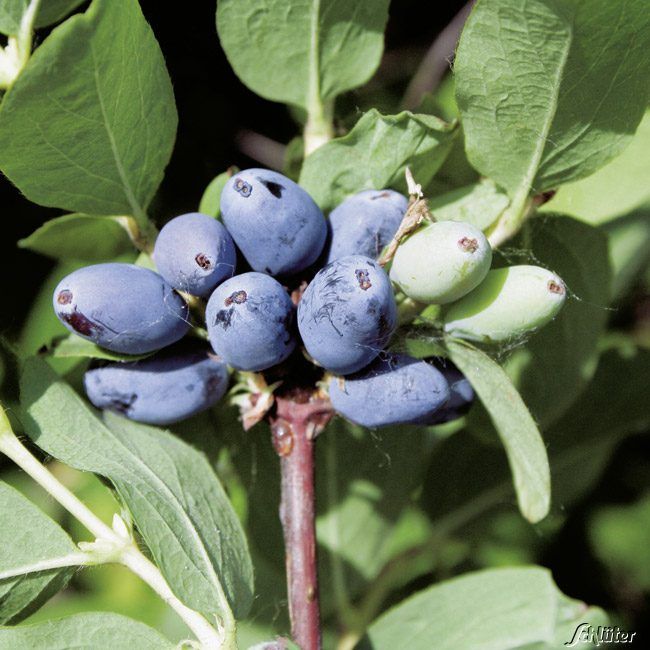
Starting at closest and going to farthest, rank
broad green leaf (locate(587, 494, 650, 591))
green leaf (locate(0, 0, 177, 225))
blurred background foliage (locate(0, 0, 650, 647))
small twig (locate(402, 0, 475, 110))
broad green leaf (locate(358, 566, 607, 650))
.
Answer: green leaf (locate(0, 0, 177, 225)) → broad green leaf (locate(358, 566, 607, 650)) → blurred background foliage (locate(0, 0, 650, 647)) → small twig (locate(402, 0, 475, 110)) → broad green leaf (locate(587, 494, 650, 591))

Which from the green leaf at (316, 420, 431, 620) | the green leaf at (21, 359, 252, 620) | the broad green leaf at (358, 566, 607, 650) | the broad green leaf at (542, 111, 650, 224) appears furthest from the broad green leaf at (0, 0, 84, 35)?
the broad green leaf at (358, 566, 607, 650)

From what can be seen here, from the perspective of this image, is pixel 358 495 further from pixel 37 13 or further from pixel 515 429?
pixel 37 13

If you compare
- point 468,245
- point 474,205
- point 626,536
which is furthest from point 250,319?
point 626,536

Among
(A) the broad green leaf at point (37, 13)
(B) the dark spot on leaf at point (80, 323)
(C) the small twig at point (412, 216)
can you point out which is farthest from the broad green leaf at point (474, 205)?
(A) the broad green leaf at point (37, 13)

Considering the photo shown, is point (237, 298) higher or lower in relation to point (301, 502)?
higher

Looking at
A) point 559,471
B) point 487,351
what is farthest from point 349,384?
point 559,471

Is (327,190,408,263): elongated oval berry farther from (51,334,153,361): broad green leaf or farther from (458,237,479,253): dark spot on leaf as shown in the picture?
(51,334,153,361): broad green leaf

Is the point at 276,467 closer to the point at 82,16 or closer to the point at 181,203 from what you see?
the point at 181,203
